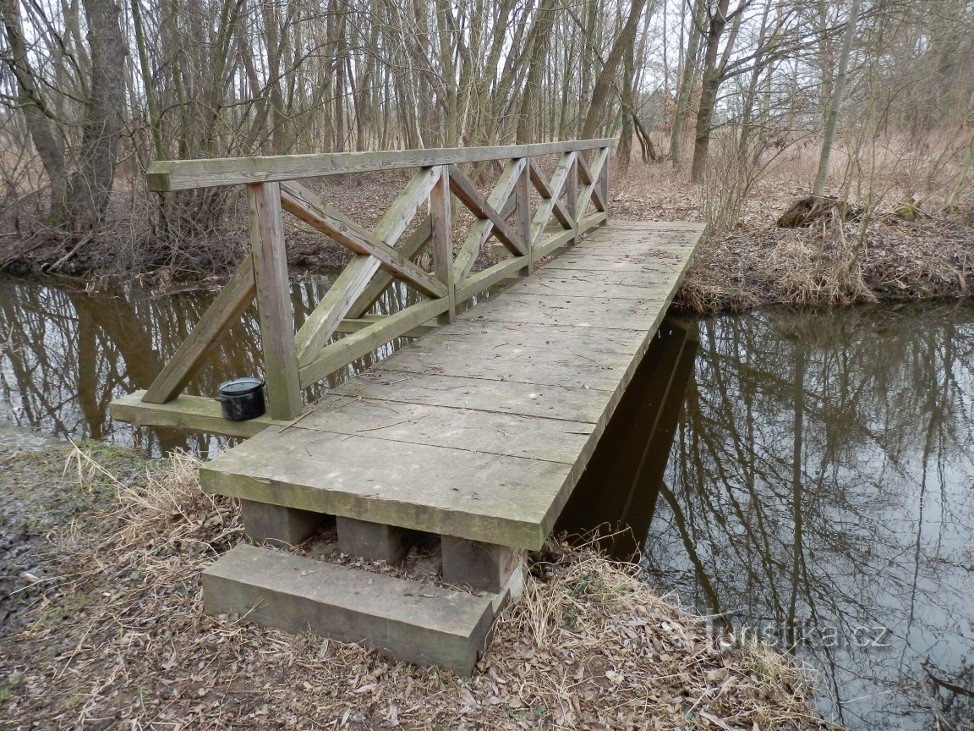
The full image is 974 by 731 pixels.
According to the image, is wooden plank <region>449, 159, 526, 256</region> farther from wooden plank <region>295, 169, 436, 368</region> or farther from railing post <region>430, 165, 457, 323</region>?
wooden plank <region>295, 169, 436, 368</region>

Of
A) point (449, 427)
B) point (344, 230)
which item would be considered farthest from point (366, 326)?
point (449, 427)

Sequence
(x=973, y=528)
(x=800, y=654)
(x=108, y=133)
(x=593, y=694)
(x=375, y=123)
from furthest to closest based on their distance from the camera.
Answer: (x=375, y=123) < (x=108, y=133) < (x=973, y=528) < (x=800, y=654) < (x=593, y=694)

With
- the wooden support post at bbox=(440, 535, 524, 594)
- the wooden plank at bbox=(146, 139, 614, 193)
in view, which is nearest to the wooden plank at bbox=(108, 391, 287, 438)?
the wooden plank at bbox=(146, 139, 614, 193)

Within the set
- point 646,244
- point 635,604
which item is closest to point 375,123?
point 646,244

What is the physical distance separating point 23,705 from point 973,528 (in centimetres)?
469

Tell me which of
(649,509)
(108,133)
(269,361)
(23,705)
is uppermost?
(108,133)

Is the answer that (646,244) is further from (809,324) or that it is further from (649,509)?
(649,509)

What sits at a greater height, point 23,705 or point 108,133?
point 108,133

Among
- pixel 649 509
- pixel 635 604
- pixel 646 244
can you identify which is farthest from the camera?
pixel 646 244

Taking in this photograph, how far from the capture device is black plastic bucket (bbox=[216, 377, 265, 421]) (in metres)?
3.36

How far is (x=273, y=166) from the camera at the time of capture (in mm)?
3016

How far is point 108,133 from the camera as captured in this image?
33.6 feet

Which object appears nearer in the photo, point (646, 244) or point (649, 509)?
point (649, 509)

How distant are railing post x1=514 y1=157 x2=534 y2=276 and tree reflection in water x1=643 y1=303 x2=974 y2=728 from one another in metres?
1.90
